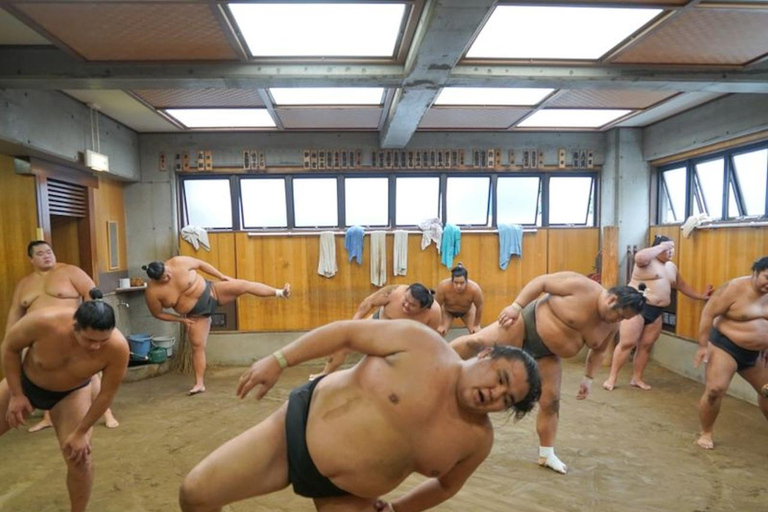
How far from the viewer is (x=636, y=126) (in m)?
5.42

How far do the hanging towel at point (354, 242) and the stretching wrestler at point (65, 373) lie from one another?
343cm

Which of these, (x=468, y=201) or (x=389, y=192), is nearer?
(x=389, y=192)

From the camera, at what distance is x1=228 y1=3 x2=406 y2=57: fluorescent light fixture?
2348 mm

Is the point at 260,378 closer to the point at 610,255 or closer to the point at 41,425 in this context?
the point at 41,425

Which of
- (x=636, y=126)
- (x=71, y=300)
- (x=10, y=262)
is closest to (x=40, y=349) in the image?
(x=71, y=300)

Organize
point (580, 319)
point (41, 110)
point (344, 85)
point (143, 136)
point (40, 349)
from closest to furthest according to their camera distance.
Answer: point (40, 349) < point (580, 319) < point (344, 85) < point (41, 110) < point (143, 136)

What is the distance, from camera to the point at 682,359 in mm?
4797

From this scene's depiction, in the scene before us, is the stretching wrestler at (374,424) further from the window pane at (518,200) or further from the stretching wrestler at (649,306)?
the window pane at (518,200)

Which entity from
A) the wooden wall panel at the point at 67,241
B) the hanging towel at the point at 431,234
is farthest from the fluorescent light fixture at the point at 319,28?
the wooden wall panel at the point at 67,241

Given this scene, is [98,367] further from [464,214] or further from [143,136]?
[464,214]

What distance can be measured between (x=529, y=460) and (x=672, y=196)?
13.5 feet

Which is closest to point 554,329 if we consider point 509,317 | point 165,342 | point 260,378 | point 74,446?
point 509,317

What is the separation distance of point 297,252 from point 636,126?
4.50 meters

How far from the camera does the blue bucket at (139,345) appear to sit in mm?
4836
